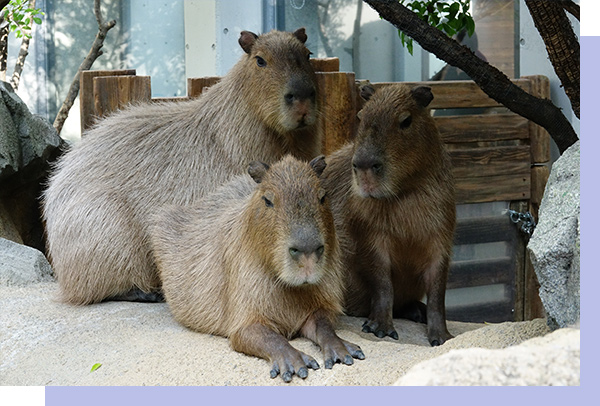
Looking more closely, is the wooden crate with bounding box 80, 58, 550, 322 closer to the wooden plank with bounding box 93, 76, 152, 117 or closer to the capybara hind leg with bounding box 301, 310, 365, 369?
the wooden plank with bounding box 93, 76, 152, 117

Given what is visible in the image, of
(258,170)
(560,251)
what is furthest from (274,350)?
(560,251)

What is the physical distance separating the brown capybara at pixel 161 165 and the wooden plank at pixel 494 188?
2.31 metres

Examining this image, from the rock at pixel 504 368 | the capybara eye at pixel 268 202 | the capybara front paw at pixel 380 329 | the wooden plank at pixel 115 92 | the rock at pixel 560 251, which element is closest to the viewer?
the rock at pixel 504 368

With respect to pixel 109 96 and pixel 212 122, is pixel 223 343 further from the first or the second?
pixel 109 96

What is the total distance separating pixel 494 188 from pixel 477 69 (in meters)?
2.77

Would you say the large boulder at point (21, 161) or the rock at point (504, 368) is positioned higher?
the large boulder at point (21, 161)

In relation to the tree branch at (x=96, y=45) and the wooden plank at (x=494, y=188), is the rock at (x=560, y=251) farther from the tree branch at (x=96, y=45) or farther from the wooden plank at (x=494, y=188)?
the tree branch at (x=96, y=45)

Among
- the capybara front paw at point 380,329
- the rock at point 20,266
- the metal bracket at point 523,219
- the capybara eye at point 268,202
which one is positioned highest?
the capybara eye at point 268,202

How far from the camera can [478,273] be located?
22.9 feet

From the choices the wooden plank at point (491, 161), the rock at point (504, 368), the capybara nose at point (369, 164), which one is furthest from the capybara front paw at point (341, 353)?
the wooden plank at point (491, 161)

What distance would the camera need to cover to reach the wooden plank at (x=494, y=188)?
6812 millimetres

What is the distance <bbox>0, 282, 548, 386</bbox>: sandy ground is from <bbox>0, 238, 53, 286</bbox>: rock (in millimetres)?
489

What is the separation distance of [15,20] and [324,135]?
368cm

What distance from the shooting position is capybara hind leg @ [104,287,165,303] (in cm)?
481
